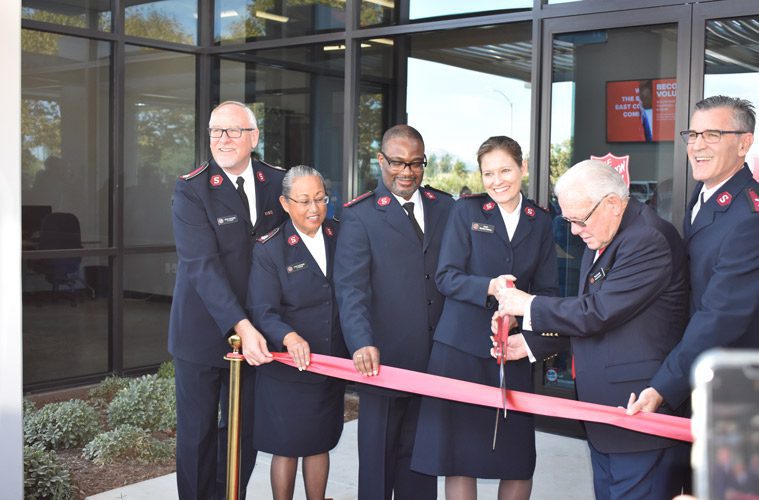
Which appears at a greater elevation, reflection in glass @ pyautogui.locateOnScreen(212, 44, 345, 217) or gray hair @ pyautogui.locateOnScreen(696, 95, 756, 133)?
reflection in glass @ pyautogui.locateOnScreen(212, 44, 345, 217)

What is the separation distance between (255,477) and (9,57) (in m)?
2.68

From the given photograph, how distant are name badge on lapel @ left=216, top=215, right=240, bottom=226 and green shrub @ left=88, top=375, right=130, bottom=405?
336cm

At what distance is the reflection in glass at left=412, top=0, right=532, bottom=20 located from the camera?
599 centimetres

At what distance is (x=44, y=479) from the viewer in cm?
436

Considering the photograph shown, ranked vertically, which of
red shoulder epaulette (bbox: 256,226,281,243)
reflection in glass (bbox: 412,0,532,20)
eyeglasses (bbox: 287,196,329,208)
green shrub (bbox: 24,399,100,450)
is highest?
reflection in glass (bbox: 412,0,532,20)

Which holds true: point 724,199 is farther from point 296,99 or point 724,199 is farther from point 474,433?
point 296,99

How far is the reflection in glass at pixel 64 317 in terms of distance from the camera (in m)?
6.87

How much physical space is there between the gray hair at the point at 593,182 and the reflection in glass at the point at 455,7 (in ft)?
11.3

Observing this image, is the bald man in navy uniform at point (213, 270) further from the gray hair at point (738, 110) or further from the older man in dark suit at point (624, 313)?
the gray hair at point (738, 110)

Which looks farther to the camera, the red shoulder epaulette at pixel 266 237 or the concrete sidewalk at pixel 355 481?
the concrete sidewalk at pixel 355 481

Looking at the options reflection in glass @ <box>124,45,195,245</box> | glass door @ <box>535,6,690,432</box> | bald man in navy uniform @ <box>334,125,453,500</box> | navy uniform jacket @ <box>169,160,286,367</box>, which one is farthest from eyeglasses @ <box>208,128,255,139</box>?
reflection in glass @ <box>124,45,195,245</box>

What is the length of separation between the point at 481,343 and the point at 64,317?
15.5 ft

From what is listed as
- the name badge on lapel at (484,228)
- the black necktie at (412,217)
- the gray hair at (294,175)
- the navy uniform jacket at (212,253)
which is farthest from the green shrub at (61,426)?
the name badge on lapel at (484,228)

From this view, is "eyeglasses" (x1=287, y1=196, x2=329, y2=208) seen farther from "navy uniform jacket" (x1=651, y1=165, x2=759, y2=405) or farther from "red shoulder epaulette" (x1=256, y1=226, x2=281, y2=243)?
"navy uniform jacket" (x1=651, y1=165, x2=759, y2=405)
